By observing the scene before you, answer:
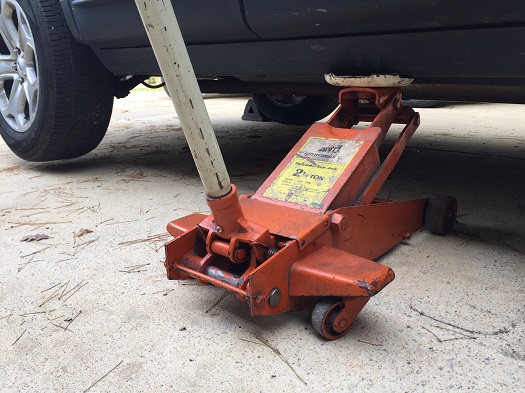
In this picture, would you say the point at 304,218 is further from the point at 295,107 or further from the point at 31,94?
the point at 295,107

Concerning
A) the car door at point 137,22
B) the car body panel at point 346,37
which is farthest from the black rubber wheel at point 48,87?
the car body panel at point 346,37

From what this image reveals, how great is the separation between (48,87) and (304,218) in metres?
1.66

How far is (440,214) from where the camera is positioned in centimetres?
151

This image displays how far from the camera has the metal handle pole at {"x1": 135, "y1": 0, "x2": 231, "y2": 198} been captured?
0.84 m

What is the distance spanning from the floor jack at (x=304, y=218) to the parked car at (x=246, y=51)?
0.18m

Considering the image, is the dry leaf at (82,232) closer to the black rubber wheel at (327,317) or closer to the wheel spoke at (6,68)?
the black rubber wheel at (327,317)

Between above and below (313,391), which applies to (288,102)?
below

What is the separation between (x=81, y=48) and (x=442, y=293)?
1.94 meters

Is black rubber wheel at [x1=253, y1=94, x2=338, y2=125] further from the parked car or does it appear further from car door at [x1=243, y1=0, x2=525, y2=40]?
car door at [x1=243, y1=0, x2=525, y2=40]

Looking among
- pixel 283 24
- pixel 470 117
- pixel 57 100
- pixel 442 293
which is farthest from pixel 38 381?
pixel 470 117

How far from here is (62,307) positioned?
1209 mm

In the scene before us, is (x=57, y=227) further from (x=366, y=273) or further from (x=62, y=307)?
(x=366, y=273)

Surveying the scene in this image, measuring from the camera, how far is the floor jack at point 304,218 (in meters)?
0.94

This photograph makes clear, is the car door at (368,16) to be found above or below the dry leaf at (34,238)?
above
